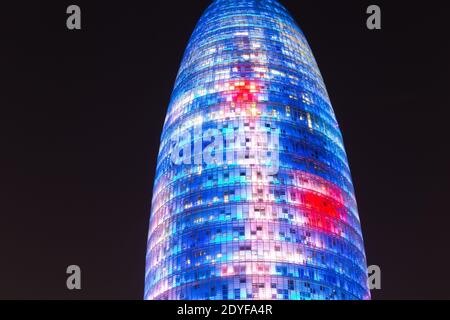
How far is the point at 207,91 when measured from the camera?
563ft

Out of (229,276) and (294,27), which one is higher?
(294,27)

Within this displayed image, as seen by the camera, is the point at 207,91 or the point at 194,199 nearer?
the point at 194,199

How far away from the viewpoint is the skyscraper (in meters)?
152

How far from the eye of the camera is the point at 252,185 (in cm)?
15962

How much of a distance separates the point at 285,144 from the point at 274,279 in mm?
30580

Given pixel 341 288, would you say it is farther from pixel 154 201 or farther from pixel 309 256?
pixel 154 201

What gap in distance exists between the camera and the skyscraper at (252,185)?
152125 millimetres

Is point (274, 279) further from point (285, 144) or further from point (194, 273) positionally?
point (285, 144)

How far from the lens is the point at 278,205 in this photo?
158 metres

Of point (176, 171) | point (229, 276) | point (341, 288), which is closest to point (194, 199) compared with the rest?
point (176, 171)
